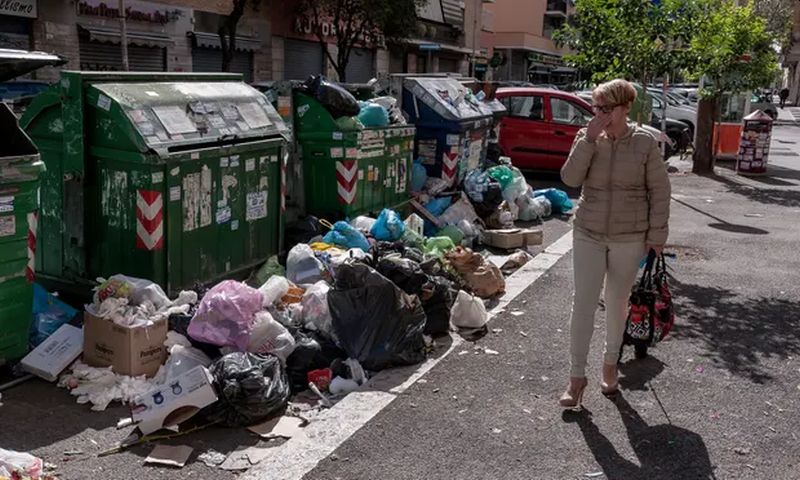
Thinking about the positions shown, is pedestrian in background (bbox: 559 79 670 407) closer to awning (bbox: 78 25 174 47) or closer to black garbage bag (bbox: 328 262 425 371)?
black garbage bag (bbox: 328 262 425 371)

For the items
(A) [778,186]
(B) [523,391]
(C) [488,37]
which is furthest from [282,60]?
(C) [488,37]

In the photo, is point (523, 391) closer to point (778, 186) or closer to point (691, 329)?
point (691, 329)

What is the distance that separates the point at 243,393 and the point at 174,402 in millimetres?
353

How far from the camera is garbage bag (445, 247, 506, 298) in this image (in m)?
6.92

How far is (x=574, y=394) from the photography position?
4.58 metres

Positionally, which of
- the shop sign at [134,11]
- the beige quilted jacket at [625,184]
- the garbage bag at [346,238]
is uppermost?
the shop sign at [134,11]

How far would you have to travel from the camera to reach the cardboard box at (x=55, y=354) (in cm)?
477

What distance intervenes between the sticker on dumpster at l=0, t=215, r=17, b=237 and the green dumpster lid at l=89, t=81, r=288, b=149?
99cm

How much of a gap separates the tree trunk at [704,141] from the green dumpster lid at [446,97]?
7598mm

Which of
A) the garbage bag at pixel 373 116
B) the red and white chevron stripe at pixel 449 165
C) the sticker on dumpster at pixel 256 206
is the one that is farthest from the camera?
the red and white chevron stripe at pixel 449 165

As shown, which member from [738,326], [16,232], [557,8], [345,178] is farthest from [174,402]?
[557,8]

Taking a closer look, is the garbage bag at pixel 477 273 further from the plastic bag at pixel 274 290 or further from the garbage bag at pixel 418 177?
the garbage bag at pixel 418 177

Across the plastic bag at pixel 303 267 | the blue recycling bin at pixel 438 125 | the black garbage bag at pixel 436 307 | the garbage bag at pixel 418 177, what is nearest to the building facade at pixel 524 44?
the blue recycling bin at pixel 438 125

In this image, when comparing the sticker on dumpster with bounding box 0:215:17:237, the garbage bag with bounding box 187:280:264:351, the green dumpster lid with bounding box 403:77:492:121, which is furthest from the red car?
the sticker on dumpster with bounding box 0:215:17:237
